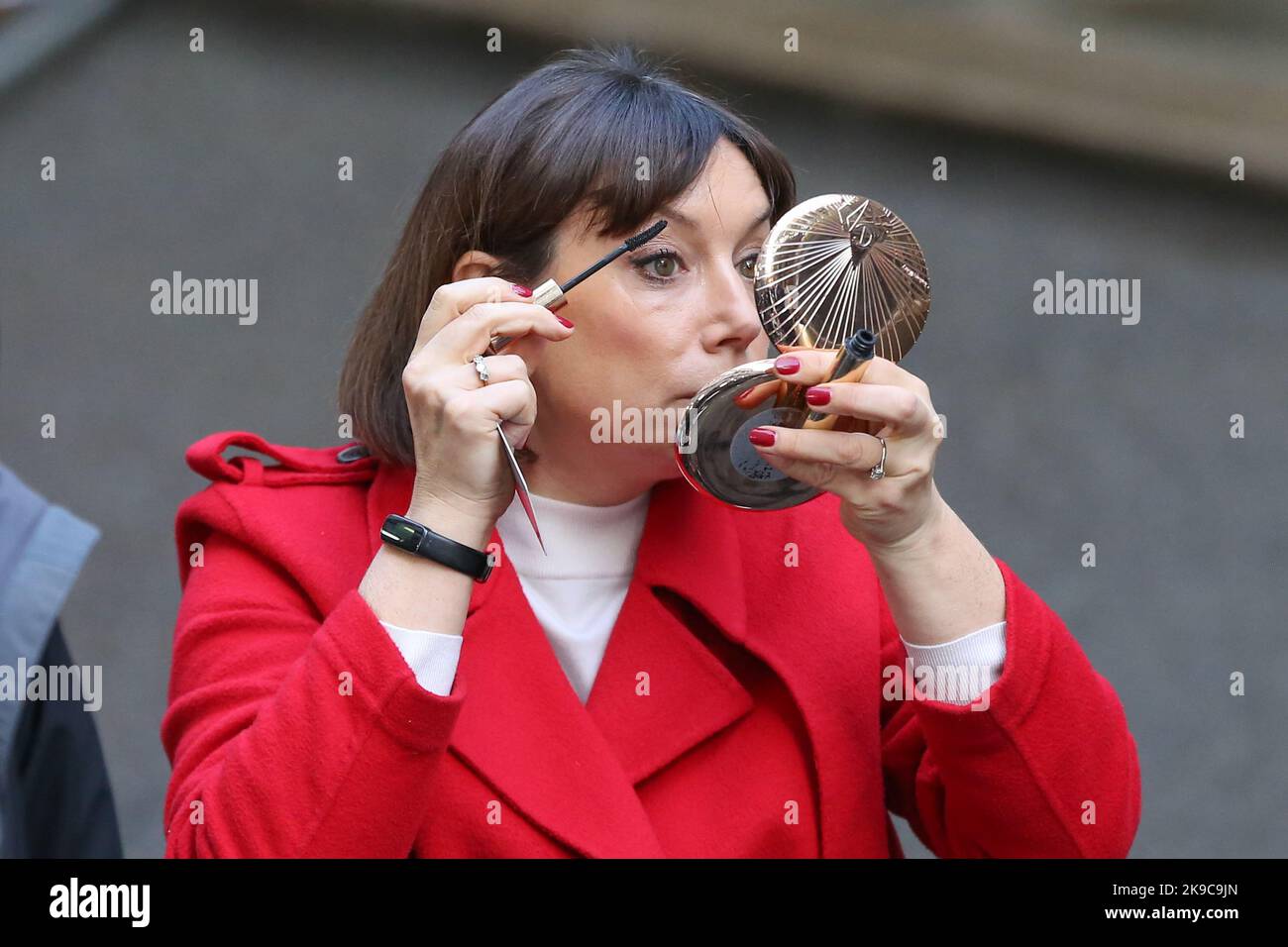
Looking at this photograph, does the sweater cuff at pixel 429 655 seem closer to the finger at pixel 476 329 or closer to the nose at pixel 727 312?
the finger at pixel 476 329

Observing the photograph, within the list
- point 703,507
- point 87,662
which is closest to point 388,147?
point 87,662

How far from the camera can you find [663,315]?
5.62 feet

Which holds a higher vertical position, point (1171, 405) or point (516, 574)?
point (1171, 405)

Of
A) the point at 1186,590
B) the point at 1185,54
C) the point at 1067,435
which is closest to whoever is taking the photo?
the point at 1186,590

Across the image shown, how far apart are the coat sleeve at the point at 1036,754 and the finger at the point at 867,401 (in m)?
0.21

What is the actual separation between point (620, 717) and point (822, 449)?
1.31ft

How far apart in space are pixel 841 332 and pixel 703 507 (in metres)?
0.41

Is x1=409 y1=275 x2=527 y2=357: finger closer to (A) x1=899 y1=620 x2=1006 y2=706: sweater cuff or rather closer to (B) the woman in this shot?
(B) the woman

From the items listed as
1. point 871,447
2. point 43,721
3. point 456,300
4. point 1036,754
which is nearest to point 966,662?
point 1036,754

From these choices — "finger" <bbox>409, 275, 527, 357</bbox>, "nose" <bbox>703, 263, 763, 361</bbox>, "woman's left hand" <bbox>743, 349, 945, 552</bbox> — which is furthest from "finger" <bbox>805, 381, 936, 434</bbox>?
"finger" <bbox>409, 275, 527, 357</bbox>

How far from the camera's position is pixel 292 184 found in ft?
16.6

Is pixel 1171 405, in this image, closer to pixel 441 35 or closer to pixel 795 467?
pixel 441 35

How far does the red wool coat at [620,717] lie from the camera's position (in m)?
1.52

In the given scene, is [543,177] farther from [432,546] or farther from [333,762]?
[333,762]
